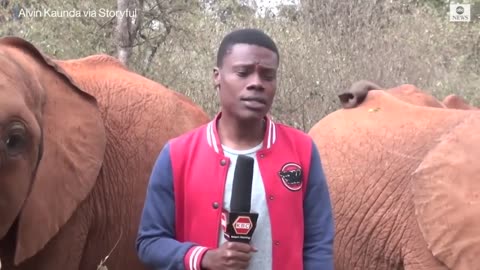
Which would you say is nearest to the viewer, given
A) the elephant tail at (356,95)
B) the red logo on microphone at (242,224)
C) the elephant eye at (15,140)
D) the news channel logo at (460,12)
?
the red logo on microphone at (242,224)

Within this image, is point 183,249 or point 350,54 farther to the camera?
point 350,54

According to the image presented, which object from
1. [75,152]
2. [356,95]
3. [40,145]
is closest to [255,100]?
[40,145]

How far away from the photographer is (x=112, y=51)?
881 centimetres

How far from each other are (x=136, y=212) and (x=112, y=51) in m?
4.68

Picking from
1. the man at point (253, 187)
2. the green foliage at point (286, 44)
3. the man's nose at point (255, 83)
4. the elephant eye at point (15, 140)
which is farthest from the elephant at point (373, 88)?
the green foliage at point (286, 44)

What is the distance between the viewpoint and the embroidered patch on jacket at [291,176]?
2469 mm

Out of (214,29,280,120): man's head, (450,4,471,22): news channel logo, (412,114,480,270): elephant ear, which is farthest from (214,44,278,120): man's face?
(450,4,471,22): news channel logo

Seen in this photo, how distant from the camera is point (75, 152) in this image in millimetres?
3756

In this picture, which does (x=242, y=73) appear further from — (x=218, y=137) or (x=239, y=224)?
(x=239, y=224)

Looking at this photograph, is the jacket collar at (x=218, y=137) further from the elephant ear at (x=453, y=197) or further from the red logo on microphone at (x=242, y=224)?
the elephant ear at (x=453, y=197)

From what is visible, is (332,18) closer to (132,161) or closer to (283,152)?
(132,161)

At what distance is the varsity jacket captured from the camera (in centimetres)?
245

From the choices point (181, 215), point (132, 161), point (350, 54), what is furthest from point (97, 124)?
point (350, 54)

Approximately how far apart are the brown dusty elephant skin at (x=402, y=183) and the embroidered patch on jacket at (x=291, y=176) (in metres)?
1.86
